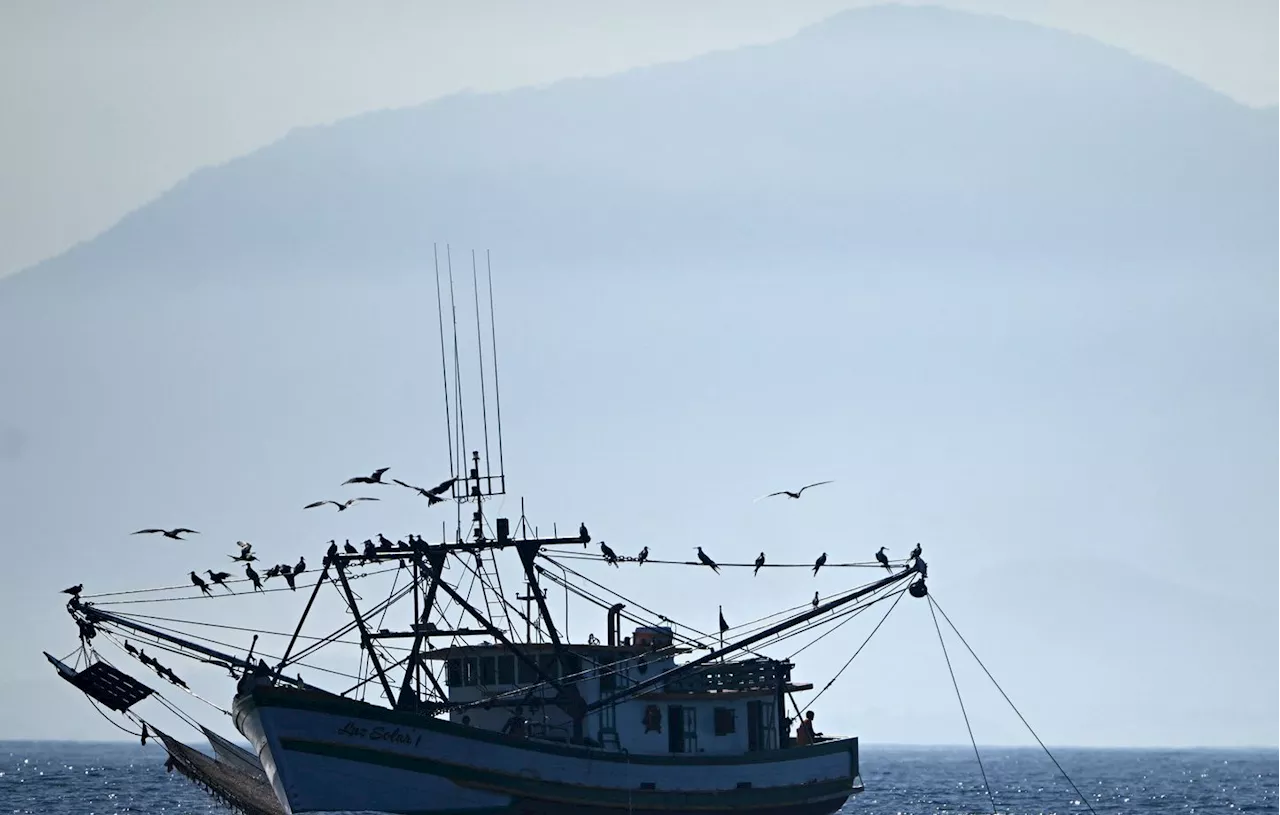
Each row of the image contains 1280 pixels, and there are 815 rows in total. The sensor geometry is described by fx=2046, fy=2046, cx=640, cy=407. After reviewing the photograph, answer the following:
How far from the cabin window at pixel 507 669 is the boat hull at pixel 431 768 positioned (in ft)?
11.9

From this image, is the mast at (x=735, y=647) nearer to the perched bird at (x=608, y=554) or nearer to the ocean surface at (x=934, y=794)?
the perched bird at (x=608, y=554)

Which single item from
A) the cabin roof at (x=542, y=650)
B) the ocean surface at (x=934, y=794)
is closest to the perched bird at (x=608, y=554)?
the cabin roof at (x=542, y=650)

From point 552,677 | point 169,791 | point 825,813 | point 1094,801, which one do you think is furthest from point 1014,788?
point 552,677

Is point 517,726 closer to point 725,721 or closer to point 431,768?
point 431,768

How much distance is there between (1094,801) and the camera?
111062mm

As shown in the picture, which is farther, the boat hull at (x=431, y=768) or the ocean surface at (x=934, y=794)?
the ocean surface at (x=934, y=794)

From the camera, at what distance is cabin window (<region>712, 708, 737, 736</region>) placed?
2351 inches

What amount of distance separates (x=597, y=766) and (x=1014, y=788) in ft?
260

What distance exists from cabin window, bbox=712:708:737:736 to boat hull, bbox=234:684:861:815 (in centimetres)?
204

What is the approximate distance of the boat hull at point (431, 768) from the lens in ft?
170

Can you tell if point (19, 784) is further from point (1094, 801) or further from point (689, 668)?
point (689, 668)

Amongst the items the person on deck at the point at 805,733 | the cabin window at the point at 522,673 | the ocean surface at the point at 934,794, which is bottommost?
the ocean surface at the point at 934,794

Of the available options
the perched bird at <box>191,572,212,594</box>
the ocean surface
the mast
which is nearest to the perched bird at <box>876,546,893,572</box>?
the mast

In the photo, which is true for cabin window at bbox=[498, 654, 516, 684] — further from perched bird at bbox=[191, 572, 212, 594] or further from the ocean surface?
the ocean surface
